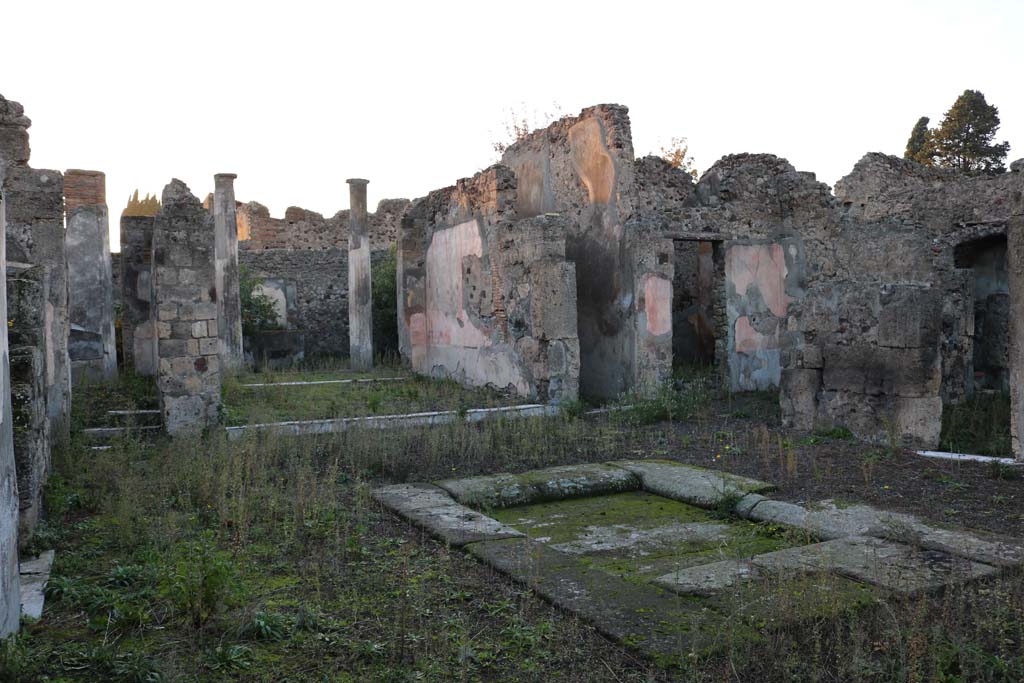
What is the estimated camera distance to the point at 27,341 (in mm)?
5012

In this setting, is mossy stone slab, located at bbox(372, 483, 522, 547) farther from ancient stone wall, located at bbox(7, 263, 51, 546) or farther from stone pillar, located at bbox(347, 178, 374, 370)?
stone pillar, located at bbox(347, 178, 374, 370)

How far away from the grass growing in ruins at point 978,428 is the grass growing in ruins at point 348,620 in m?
4.28

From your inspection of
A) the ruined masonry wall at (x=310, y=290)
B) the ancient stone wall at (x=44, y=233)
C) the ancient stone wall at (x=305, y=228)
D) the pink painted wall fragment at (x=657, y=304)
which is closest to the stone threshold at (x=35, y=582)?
the ancient stone wall at (x=44, y=233)

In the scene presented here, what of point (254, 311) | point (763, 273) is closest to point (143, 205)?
point (254, 311)

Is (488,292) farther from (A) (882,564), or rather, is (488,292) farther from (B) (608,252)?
(A) (882,564)

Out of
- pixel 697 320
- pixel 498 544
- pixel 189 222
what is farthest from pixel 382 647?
pixel 697 320

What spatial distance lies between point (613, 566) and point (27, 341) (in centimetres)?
372

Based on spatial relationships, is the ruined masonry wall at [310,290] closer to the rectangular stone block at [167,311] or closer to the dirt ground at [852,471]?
the rectangular stone block at [167,311]

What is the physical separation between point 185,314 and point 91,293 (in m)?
7.54

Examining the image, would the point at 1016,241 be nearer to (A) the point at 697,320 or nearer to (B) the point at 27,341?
(B) the point at 27,341

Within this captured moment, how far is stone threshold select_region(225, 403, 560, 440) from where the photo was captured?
8586mm

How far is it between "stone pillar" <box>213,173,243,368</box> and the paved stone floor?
10.9m

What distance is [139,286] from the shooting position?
13047mm

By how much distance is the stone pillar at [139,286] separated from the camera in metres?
12.9
